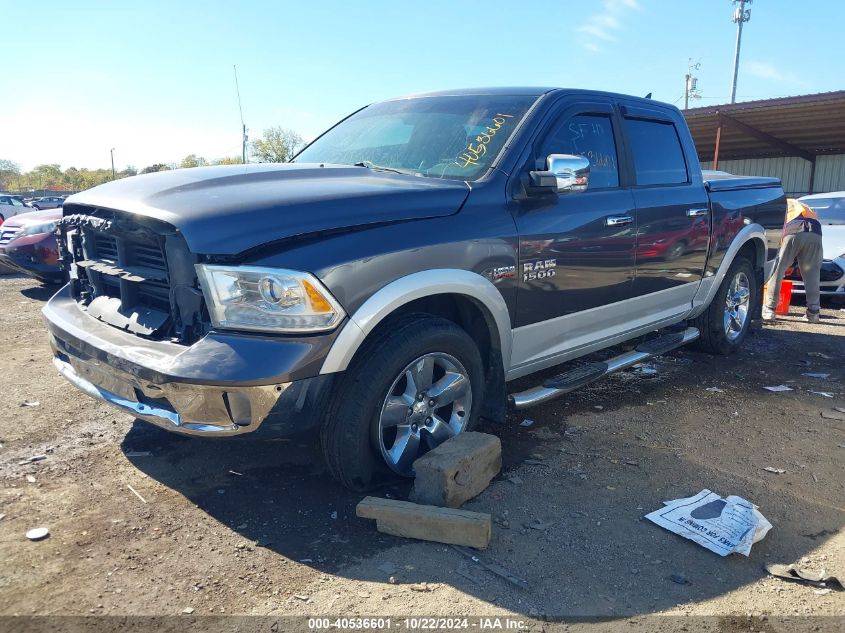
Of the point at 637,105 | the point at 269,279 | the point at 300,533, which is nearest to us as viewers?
the point at 269,279

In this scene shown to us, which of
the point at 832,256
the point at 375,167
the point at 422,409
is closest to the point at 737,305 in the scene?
the point at 832,256

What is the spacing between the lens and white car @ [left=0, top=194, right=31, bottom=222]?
19.3 metres

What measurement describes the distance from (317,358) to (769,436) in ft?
9.86

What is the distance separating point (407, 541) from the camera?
2.77 meters

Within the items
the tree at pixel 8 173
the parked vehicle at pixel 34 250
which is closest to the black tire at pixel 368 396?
the parked vehicle at pixel 34 250

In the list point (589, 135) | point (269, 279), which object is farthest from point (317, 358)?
point (589, 135)

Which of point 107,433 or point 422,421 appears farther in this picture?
point 107,433

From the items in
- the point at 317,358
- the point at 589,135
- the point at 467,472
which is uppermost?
the point at 589,135

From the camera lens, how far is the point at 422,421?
3168 millimetres

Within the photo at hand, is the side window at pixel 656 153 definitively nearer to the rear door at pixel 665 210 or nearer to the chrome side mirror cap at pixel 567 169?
the rear door at pixel 665 210

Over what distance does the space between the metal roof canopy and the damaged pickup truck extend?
14786 mm

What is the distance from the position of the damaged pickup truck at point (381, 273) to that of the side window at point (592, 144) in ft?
0.05

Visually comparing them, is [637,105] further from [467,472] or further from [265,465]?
[265,465]

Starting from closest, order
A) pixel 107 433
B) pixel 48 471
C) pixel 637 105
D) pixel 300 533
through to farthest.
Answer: pixel 300 533
pixel 48 471
pixel 107 433
pixel 637 105
